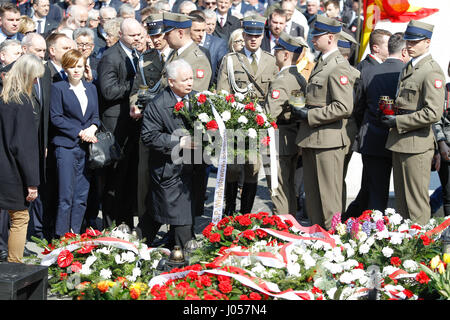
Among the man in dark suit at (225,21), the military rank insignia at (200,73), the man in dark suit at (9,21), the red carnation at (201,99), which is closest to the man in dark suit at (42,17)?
the man in dark suit at (9,21)

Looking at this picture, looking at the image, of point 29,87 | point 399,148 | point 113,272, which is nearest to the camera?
point 113,272

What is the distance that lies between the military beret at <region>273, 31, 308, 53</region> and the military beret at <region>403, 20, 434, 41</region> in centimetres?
120

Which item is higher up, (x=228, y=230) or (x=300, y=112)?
(x=300, y=112)

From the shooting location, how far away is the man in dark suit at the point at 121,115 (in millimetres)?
8703

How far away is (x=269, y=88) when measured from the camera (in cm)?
851

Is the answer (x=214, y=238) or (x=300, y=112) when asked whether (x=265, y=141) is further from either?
(x=214, y=238)

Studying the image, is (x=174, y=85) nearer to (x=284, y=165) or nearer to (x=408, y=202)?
(x=284, y=165)

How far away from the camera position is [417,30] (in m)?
7.68

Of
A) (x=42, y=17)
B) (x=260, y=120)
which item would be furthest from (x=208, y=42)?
(x=42, y=17)

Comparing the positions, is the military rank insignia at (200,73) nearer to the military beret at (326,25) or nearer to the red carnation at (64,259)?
the military beret at (326,25)

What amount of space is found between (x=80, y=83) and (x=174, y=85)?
1518 millimetres

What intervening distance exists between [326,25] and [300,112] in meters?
0.95

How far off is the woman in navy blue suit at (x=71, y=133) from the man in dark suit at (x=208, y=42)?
171 centimetres
